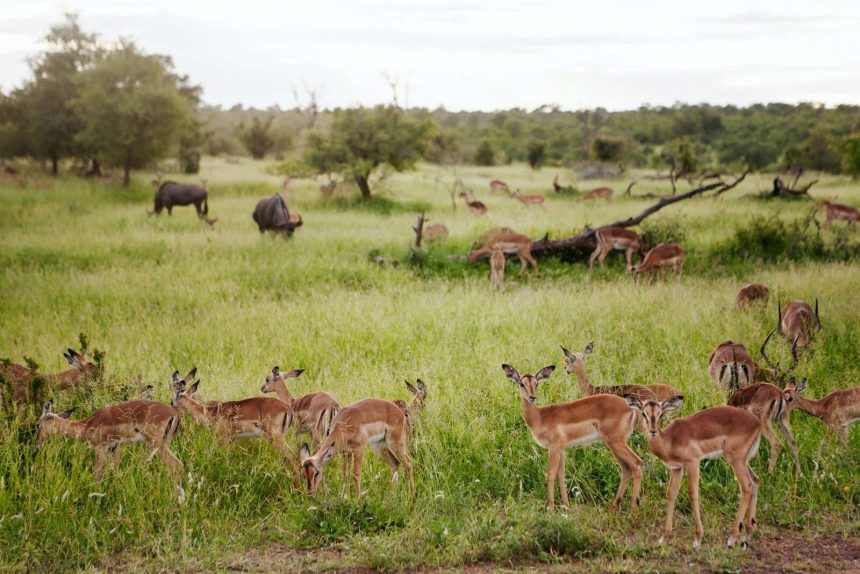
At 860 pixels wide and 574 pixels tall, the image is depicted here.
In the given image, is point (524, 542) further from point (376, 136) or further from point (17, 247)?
point (376, 136)

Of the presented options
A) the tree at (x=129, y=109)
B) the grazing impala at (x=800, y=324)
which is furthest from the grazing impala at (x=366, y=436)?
the tree at (x=129, y=109)

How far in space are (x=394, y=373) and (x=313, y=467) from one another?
112 inches

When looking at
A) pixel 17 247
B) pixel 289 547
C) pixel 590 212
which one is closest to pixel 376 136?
pixel 590 212

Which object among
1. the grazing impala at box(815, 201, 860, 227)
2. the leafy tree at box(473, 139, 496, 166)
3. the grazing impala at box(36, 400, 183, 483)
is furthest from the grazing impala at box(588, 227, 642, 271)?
the leafy tree at box(473, 139, 496, 166)

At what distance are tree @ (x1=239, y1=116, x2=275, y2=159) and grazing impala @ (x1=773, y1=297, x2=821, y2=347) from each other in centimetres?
4464

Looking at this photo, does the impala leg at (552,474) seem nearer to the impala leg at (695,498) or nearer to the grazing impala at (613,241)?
the impala leg at (695,498)

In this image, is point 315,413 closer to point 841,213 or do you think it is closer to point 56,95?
point 841,213

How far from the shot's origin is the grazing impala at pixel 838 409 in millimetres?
5723

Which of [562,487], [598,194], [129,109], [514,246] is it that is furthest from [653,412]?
[129,109]

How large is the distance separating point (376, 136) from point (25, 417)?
18583mm

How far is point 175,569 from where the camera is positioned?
14.8 feet

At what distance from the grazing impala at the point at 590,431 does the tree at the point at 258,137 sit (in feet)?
153

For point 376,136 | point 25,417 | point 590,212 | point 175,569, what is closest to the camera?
point 175,569

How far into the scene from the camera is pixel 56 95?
97.2 feet
